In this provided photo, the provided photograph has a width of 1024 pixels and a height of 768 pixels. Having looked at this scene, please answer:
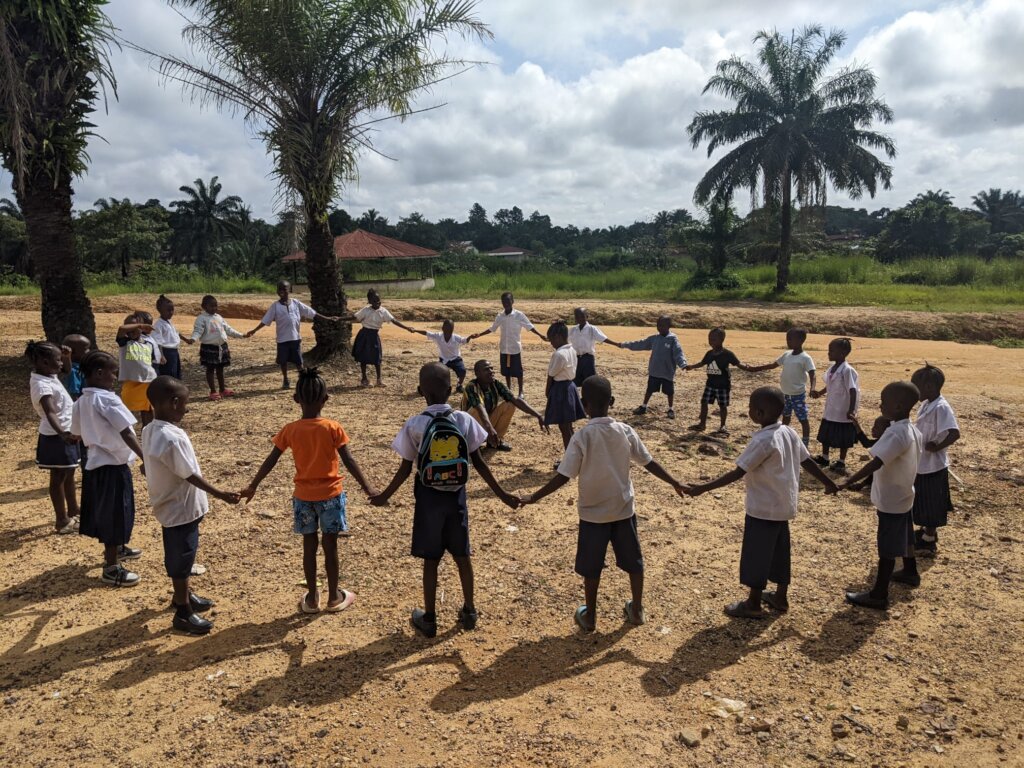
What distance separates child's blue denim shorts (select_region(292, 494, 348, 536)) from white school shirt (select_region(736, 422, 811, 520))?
2373 mm

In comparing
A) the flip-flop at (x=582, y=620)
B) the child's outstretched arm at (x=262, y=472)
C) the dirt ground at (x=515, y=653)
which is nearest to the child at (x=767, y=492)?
the dirt ground at (x=515, y=653)

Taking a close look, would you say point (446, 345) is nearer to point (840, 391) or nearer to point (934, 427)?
point (840, 391)

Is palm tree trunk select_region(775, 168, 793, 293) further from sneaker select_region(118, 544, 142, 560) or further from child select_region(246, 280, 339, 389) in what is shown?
sneaker select_region(118, 544, 142, 560)

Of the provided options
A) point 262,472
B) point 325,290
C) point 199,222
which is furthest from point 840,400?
point 199,222

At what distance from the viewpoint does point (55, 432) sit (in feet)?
17.5

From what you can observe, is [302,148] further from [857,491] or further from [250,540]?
[857,491]

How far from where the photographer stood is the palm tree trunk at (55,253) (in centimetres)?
1048

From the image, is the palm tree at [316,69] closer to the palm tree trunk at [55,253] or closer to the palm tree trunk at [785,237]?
the palm tree trunk at [55,253]

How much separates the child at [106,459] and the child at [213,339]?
5.05m

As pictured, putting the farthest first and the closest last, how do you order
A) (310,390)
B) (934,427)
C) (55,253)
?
(55,253), (934,427), (310,390)

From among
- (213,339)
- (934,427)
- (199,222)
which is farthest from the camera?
(199,222)

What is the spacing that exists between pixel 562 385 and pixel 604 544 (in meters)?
3.43

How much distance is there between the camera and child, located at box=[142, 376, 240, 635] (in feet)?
13.1

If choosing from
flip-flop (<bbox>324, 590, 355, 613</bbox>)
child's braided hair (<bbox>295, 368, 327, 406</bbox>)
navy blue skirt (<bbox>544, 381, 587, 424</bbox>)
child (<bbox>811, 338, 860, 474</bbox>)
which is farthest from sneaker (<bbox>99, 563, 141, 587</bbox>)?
child (<bbox>811, 338, 860, 474</bbox>)
